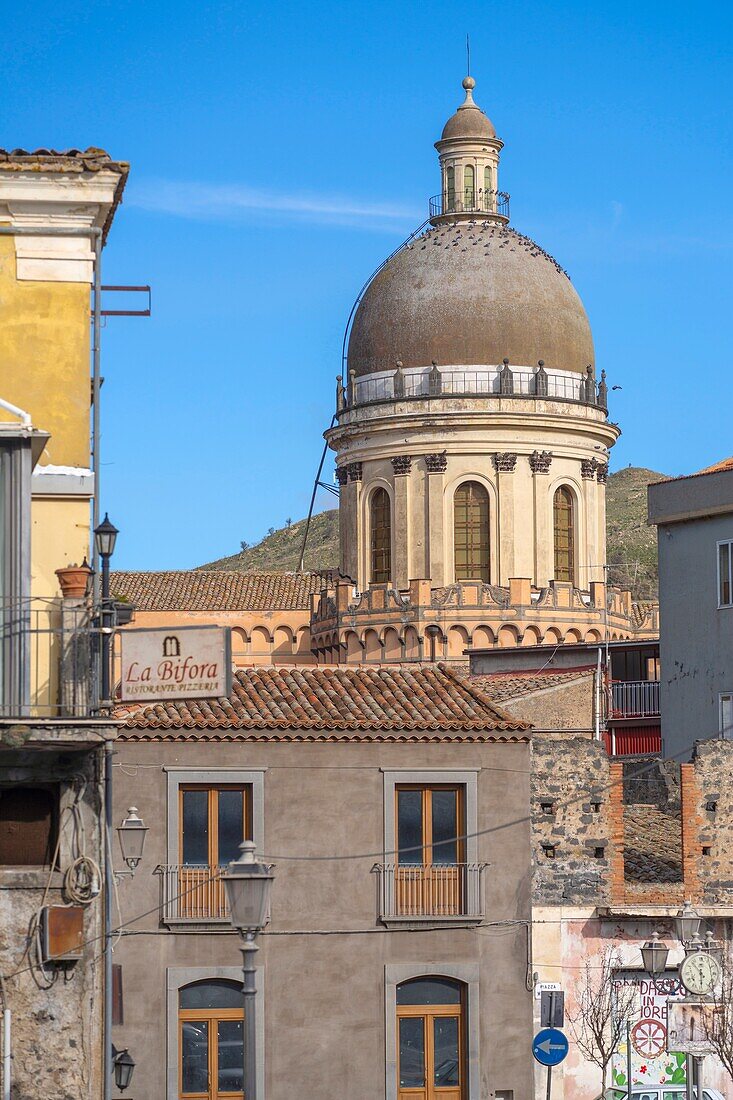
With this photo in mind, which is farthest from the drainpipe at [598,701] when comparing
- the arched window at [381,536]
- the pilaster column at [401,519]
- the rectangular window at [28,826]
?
the rectangular window at [28,826]

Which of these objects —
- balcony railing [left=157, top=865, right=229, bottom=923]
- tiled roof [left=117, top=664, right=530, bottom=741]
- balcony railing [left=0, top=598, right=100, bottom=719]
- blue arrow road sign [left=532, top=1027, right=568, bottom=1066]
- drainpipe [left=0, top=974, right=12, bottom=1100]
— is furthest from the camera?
tiled roof [left=117, top=664, right=530, bottom=741]

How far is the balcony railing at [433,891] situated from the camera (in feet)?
108

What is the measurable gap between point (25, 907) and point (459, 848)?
11864 mm

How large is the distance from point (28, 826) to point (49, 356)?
4.27 m

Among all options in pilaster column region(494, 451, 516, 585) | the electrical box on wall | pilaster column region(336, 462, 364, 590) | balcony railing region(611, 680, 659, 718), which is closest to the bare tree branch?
the electrical box on wall

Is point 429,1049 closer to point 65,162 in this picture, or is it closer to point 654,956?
point 654,956

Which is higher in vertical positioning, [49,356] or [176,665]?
[49,356]

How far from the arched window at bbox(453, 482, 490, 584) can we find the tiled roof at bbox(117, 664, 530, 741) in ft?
134

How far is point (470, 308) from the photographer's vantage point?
2977 inches

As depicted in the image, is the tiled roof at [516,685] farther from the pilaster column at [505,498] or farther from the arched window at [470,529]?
the arched window at [470,529]

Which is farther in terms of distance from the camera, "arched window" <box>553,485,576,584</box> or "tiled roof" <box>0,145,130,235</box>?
"arched window" <box>553,485,576,584</box>

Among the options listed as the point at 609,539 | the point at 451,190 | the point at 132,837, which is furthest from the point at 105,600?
the point at 609,539

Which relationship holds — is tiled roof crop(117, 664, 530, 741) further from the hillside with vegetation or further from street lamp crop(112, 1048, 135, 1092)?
the hillside with vegetation

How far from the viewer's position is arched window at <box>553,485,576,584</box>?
77625 mm
